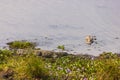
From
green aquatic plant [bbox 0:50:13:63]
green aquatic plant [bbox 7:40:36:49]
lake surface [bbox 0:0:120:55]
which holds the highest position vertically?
lake surface [bbox 0:0:120:55]

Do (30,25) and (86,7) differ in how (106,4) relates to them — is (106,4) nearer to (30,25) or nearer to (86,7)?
(86,7)

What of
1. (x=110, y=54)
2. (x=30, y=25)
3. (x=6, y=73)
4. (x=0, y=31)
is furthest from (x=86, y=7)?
(x=6, y=73)

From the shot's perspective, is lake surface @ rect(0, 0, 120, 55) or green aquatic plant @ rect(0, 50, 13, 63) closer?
green aquatic plant @ rect(0, 50, 13, 63)

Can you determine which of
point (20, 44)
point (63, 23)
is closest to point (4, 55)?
point (20, 44)

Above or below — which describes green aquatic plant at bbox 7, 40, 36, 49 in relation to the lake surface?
below

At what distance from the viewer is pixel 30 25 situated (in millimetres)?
24438

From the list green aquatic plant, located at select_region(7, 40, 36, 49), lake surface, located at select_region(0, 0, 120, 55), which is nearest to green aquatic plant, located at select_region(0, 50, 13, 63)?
green aquatic plant, located at select_region(7, 40, 36, 49)

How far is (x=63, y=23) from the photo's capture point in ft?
82.1

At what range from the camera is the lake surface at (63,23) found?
2156 centimetres

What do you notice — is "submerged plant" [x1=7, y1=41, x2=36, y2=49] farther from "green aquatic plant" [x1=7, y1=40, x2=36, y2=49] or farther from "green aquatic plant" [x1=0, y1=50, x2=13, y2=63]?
"green aquatic plant" [x1=0, y1=50, x2=13, y2=63]

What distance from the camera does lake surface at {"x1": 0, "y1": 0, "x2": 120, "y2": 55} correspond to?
21.6m

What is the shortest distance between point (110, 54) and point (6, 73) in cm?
828

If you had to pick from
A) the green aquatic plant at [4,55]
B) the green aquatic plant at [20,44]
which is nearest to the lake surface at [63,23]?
the green aquatic plant at [20,44]

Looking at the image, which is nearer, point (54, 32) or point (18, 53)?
point (18, 53)
